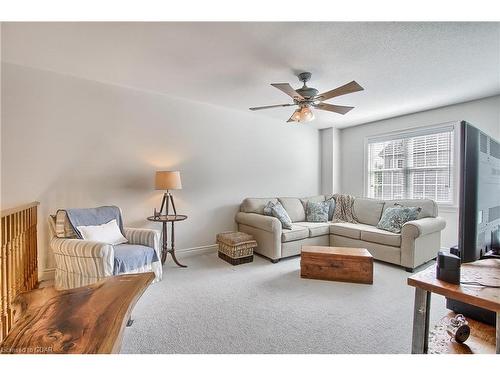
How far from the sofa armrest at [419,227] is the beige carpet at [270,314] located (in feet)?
1.67

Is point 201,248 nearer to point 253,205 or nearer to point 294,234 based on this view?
point 253,205

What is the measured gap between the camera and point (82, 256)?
2209 mm

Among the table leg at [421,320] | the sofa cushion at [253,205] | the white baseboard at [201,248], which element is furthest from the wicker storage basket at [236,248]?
the table leg at [421,320]

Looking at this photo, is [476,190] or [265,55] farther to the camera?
[265,55]

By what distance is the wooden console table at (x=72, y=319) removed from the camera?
87 centimetres

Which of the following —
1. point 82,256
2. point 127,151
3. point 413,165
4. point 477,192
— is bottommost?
point 82,256

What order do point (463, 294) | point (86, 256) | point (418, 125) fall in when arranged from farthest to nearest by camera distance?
point (418, 125)
point (86, 256)
point (463, 294)

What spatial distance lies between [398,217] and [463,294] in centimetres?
281

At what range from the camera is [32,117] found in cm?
271

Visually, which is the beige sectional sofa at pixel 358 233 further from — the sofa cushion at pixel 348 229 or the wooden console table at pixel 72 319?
the wooden console table at pixel 72 319

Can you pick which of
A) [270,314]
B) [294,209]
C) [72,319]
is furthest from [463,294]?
[294,209]

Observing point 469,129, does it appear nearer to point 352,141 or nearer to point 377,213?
point 377,213

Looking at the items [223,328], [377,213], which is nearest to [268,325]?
[223,328]

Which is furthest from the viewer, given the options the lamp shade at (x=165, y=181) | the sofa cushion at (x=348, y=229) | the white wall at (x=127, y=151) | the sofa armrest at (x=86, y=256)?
the sofa cushion at (x=348, y=229)
